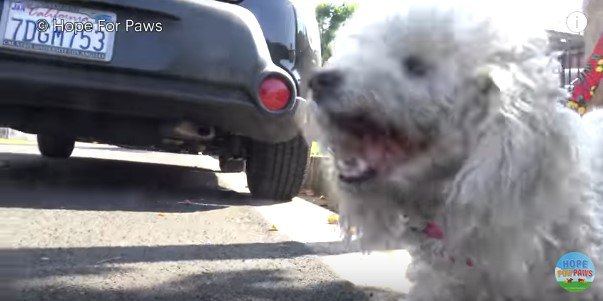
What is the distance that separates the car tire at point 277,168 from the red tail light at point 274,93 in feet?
2.08

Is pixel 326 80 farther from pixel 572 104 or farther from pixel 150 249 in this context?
pixel 150 249

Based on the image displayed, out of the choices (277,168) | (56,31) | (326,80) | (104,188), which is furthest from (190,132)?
(326,80)

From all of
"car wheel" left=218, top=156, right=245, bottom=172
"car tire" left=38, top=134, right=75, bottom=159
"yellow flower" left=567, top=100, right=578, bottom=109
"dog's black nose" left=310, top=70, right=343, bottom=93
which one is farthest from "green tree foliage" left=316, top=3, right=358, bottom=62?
"car tire" left=38, top=134, right=75, bottom=159

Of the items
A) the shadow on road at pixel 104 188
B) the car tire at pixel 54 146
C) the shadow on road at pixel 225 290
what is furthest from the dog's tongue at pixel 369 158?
the car tire at pixel 54 146

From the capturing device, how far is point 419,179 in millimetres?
1937

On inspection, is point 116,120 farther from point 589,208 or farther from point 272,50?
point 589,208

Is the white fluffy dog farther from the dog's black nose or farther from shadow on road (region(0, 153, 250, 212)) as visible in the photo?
shadow on road (region(0, 153, 250, 212))

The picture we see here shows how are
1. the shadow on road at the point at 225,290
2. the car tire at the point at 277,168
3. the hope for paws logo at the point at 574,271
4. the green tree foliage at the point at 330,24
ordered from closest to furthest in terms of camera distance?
1. the hope for paws logo at the point at 574,271
2. the shadow on road at the point at 225,290
3. the green tree foliage at the point at 330,24
4. the car tire at the point at 277,168

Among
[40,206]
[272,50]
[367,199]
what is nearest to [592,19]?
[272,50]

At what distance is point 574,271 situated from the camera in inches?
73.6

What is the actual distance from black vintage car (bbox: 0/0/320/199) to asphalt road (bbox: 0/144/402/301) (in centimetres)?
57

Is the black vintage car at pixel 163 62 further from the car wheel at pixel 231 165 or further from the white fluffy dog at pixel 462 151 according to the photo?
the car wheel at pixel 231 165

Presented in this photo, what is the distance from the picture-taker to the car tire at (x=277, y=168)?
4551 millimetres

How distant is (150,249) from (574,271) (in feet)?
6.47
